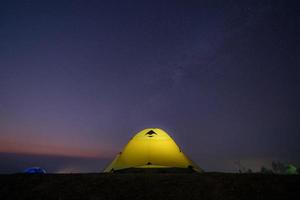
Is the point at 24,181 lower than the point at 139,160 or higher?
lower

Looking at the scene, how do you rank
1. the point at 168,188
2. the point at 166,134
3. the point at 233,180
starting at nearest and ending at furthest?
the point at 168,188
the point at 233,180
the point at 166,134

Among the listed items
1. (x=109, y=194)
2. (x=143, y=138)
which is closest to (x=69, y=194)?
(x=109, y=194)

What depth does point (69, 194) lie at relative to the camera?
502 centimetres

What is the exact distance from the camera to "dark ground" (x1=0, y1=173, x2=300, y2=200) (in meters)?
4.87

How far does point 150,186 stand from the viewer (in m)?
5.25

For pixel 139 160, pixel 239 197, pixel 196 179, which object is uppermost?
pixel 139 160

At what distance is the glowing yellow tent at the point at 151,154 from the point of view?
1067 cm

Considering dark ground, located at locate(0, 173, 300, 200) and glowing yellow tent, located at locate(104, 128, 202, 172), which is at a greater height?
glowing yellow tent, located at locate(104, 128, 202, 172)

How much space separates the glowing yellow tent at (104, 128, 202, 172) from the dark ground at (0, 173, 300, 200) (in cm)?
481

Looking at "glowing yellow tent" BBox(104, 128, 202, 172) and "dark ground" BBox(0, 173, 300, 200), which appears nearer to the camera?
"dark ground" BBox(0, 173, 300, 200)

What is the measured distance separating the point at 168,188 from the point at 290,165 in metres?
66.0

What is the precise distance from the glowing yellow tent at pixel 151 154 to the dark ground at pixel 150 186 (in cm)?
481

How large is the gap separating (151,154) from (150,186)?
5622mm

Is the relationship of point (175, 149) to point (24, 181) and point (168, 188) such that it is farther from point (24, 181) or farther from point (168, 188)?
point (24, 181)
